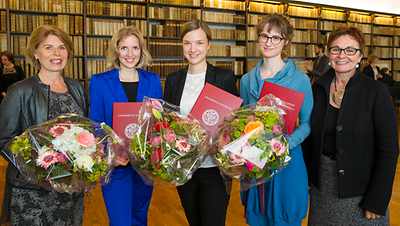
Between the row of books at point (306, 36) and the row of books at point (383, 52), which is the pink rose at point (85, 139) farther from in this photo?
the row of books at point (383, 52)

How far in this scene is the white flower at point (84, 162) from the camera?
1.26 metres

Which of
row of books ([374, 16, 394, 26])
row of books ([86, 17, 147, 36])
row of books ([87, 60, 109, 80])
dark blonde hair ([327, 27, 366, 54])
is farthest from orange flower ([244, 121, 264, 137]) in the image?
row of books ([374, 16, 394, 26])

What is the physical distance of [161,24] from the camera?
6.23 meters

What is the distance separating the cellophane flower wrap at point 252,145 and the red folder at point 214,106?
0.15 metres

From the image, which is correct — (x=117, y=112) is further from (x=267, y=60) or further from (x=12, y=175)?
(x=267, y=60)

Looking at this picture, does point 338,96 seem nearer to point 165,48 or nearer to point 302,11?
point 165,48

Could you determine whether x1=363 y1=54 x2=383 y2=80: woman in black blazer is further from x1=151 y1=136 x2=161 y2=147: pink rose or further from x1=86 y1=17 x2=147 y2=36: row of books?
x1=151 y1=136 x2=161 y2=147: pink rose

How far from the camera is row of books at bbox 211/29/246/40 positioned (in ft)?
21.9

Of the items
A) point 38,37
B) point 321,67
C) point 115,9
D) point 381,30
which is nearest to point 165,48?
point 115,9

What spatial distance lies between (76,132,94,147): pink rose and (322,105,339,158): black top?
4.27ft

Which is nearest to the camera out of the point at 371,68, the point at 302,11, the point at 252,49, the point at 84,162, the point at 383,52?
the point at 84,162

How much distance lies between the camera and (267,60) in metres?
1.76

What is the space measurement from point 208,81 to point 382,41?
9.43m

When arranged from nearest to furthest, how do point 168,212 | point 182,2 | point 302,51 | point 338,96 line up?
point 338,96 < point 168,212 < point 182,2 < point 302,51
